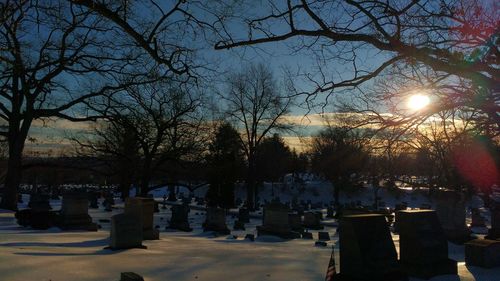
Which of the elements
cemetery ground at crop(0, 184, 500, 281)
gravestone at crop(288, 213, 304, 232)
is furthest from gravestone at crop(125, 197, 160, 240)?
gravestone at crop(288, 213, 304, 232)

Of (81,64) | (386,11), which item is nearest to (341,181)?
(81,64)

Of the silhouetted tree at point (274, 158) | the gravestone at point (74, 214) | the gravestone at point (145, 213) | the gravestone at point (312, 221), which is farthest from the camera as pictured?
the silhouetted tree at point (274, 158)

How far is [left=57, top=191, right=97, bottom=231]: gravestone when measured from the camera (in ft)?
54.0

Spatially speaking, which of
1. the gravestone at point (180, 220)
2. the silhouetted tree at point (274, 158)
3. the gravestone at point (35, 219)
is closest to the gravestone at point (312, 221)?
the gravestone at point (180, 220)

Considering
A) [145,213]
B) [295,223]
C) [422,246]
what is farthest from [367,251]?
[295,223]

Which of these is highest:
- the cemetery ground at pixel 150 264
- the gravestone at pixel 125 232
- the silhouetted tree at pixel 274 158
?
the silhouetted tree at pixel 274 158

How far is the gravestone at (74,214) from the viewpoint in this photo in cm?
1647

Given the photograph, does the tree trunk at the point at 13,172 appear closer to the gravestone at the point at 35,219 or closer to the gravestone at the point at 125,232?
the gravestone at the point at 35,219

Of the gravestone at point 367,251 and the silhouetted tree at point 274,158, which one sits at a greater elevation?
the silhouetted tree at point 274,158

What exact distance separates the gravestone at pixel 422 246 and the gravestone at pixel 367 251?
757 mm

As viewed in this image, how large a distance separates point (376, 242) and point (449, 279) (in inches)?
68.5

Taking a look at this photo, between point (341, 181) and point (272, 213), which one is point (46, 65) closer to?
point (272, 213)

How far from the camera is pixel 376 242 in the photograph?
762 cm

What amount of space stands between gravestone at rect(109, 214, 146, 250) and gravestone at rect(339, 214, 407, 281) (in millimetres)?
4598
